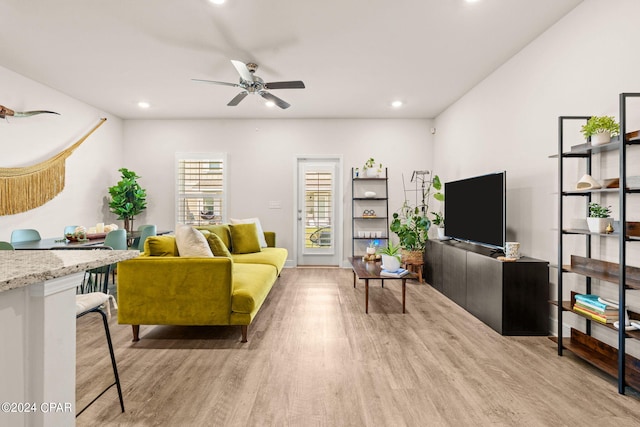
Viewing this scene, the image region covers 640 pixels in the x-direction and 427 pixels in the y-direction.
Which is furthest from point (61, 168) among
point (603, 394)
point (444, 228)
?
point (603, 394)

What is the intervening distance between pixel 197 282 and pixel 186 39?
2.31 meters

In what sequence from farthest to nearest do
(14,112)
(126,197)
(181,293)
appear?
1. (126,197)
2. (14,112)
3. (181,293)

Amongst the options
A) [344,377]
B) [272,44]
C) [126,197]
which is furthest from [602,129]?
[126,197]

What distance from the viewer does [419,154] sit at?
19.2 ft

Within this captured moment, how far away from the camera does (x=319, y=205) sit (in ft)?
19.4

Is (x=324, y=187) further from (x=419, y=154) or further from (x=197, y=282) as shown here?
(x=197, y=282)

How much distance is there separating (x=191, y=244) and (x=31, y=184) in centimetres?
281

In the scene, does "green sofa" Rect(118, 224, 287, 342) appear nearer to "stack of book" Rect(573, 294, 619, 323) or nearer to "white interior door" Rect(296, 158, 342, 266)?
"stack of book" Rect(573, 294, 619, 323)

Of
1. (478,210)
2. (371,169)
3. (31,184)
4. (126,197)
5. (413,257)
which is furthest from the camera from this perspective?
(371,169)

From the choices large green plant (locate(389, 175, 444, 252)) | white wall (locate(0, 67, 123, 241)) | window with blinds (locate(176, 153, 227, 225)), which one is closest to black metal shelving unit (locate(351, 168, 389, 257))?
large green plant (locate(389, 175, 444, 252))

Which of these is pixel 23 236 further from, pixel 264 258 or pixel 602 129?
pixel 602 129

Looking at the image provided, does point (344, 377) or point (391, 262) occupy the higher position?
point (391, 262)

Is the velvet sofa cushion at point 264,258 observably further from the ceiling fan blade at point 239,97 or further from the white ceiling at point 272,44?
the white ceiling at point 272,44

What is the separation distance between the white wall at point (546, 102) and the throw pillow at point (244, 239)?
3.16 m
